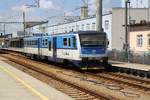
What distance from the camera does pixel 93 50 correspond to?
1230 inches

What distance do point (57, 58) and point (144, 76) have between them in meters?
10.8

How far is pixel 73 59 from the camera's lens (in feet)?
105

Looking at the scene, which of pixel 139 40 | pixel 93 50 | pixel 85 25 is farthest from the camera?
pixel 85 25

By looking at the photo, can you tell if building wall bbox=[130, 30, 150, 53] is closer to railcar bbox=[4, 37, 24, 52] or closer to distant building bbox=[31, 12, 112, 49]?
distant building bbox=[31, 12, 112, 49]

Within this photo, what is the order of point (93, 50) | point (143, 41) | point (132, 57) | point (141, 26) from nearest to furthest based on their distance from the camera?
1. point (93, 50)
2. point (132, 57)
3. point (143, 41)
4. point (141, 26)

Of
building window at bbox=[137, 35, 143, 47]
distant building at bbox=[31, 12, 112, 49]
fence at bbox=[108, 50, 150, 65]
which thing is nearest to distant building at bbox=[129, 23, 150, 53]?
building window at bbox=[137, 35, 143, 47]

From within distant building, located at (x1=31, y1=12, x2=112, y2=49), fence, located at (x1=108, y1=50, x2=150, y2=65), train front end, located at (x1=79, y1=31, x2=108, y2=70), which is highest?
distant building, located at (x1=31, y1=12, x2=112, y2=49)

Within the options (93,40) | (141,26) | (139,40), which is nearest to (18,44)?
(139,40)

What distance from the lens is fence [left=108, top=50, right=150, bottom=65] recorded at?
135ft

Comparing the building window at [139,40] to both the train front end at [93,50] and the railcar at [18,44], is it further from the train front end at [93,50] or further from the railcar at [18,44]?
the train front end at [93,50]

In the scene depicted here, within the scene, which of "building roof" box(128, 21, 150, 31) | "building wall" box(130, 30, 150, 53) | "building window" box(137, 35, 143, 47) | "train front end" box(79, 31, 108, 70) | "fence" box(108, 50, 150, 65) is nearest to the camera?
"train front end" box(79, 31, 108, 70)

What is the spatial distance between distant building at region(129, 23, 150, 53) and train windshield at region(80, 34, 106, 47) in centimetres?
2266

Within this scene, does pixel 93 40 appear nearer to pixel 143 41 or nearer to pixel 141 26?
pixel 143 41

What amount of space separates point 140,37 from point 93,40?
27.3 m
